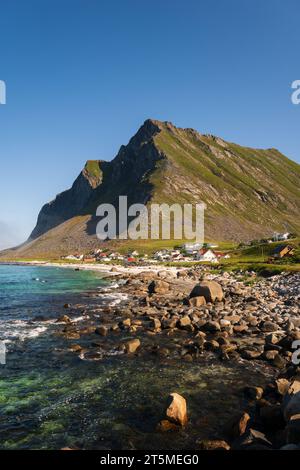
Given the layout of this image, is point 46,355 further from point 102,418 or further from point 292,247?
point 292,247

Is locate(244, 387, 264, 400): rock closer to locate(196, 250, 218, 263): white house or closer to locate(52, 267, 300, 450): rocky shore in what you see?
locate(52, 267, 300, 450): rocky shore

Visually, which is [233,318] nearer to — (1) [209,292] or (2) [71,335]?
(1) [209,292]

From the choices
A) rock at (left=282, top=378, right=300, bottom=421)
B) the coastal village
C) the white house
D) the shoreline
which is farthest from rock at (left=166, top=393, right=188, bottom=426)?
the white house

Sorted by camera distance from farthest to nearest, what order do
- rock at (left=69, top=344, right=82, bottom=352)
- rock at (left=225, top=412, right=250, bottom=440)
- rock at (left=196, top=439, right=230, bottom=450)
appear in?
rock at (left=69, top=344, right=82, bottom=352) < rock at (left=225, top=412, right=250, bottom=440) < rock at (left=196, top=439, right=230, bottom=450)

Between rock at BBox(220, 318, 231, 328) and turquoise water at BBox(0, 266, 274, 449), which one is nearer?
turquoise water at BBox(0, 266, 274, 449)

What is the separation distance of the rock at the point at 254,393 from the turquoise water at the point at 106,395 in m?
0.50

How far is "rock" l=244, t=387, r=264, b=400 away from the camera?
1859 centimetres

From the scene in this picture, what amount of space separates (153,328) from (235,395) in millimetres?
15670

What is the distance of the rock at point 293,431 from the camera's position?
493 inches

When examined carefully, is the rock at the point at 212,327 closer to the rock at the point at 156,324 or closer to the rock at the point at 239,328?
the rock at the point at 239,328

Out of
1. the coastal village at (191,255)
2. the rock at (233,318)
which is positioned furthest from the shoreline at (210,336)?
the coastal village at (191,255)

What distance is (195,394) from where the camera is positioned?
19.4m
